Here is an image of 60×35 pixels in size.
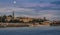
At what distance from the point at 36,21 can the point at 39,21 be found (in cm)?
18

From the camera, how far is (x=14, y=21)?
13969mm

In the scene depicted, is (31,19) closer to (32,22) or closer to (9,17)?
(32,22)

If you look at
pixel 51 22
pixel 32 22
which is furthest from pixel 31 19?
pixel 51 22

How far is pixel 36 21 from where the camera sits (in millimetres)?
14422

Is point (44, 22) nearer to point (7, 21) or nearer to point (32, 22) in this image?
point (32, 22)

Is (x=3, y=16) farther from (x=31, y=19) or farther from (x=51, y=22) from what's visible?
(x=51, y=22)

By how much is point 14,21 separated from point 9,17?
0.38 metres

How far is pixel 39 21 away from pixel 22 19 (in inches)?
40.4

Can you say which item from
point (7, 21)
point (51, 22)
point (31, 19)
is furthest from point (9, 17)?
point (51, 22)

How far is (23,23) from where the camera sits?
14.1 metres

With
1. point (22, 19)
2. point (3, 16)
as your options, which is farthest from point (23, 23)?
point (3, 16)

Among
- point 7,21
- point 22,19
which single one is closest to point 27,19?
point 22,19

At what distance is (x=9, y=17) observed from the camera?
14.1 metres

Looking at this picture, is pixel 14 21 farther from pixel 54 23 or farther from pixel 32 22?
pixel 54 23
